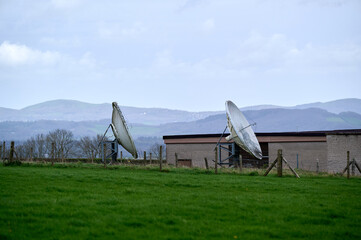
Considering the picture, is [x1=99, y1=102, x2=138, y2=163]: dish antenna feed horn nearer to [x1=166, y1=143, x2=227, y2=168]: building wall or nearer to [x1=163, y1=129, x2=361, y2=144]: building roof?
[x1=163, y1=129, x2=361, y2=144]: building roof

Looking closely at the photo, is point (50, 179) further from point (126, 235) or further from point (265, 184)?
point (126, 235)

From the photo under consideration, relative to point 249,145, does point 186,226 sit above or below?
below

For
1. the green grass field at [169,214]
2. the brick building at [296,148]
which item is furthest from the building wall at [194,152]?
the green grass field at [169,214]

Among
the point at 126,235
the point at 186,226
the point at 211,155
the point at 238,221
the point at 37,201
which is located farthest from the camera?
the point at 211,155

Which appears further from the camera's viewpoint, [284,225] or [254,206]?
[254,206]

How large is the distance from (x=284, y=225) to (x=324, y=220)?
4.91 ft

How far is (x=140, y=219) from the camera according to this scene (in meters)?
11.6

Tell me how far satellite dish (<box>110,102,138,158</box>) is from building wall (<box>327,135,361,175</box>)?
656 inches

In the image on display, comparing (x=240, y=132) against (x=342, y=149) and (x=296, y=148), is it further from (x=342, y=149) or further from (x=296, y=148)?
(x=296, y=148)

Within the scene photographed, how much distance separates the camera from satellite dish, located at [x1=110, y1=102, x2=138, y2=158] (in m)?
39.8

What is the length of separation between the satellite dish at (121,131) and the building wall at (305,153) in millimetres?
16978

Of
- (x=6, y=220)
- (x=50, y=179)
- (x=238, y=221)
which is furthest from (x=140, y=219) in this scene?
(x=50, y=179)

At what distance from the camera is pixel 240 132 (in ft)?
123

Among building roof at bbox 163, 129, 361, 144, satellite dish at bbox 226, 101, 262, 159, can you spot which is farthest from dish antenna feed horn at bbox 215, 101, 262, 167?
building roof at bbox 163, 129, 361, 144
